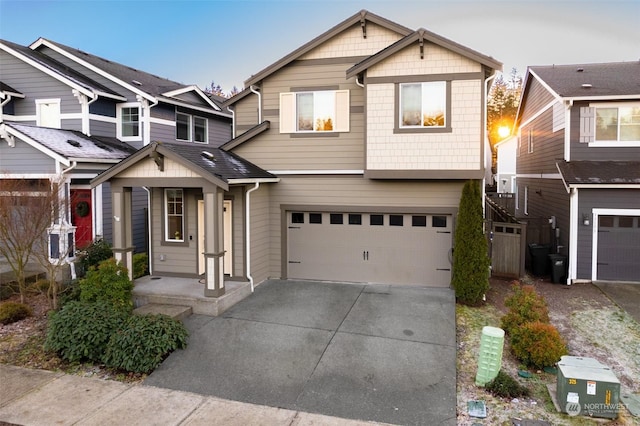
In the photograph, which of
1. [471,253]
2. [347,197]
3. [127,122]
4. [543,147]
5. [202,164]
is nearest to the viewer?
[202,164]

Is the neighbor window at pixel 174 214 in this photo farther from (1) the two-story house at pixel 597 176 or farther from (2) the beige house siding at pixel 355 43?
(1) the two-story house at pixel 597 176

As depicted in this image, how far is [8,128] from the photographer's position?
13.2 m

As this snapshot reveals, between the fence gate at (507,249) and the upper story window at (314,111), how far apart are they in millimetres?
5302

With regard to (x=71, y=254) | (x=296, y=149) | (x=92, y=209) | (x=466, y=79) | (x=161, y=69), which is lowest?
(x=71, y=254)

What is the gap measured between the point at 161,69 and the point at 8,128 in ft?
135

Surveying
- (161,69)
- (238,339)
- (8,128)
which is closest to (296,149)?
(238,339)

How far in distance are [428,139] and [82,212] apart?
11.3 metres

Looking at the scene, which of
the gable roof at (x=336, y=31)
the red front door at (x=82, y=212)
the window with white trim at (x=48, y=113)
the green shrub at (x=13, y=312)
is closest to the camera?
the green shrub at (x=13, y=312)

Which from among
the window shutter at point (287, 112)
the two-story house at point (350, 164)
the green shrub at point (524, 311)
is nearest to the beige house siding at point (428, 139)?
the two-story house at point (350, 164)

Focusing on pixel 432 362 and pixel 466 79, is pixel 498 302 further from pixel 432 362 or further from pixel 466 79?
pixel 466 79

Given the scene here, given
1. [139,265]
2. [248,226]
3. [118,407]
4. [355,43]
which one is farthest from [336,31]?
[118,407]

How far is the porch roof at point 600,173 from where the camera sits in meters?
12.0

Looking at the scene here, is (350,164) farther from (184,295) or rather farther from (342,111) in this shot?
(184,295)

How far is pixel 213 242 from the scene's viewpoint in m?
9.88
